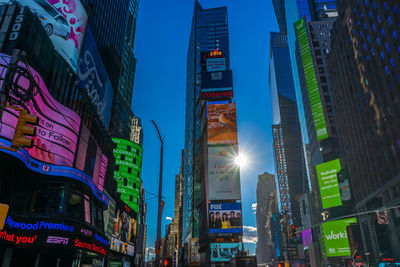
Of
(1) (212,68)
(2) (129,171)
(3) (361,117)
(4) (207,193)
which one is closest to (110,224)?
(2) (129,171)

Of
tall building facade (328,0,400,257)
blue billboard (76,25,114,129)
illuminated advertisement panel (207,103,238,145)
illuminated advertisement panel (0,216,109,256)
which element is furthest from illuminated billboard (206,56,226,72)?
illuminated advertisement panel (0,216,109,256)

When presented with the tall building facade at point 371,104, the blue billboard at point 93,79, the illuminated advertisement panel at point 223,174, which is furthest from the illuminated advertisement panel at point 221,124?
the blue billboard at point 93,79

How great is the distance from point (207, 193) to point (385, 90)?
1908 inches

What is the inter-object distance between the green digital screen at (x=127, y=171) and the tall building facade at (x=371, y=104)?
2167 inches

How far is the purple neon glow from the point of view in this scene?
24.5 m

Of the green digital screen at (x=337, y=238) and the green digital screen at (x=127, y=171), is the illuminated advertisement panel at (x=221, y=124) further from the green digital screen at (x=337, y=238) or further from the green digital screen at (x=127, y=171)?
the green digital screen at (x=337, y=238)

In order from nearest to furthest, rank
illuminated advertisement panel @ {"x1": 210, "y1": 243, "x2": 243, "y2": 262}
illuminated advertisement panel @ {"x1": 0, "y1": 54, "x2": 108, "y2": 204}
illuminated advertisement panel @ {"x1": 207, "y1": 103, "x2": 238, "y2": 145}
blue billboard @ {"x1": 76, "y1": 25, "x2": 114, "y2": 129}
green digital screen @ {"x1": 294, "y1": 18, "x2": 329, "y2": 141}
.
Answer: illuminated advertisement panel @ {"x1": 0, "y1": 54, "x2": 108, "y2": 204} → blue billboard @ {"x1": 76, "y1": 25, "x2": 114, "y2": 129} → illuminated advertisement panel @ {"x1": 210, "y1": 243, "x2": 243, "y2": 262} → illuminated advertisement panel @ {"x1": 207, "y1": 103, "x2": 238, "y2": 145} → green digital screen @ {"x1": 294, "y1": 18, "x2": 329, "y2": 141}

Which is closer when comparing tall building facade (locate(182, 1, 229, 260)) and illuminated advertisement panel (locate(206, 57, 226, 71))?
illuminated advertisement panel (locate(206, 57, 226, 71))

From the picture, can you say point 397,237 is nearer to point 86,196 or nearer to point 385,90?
point 385,90

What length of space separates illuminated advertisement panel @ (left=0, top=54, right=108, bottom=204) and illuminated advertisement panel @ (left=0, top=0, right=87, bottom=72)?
30.6 feet

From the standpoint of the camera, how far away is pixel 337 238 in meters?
88.4

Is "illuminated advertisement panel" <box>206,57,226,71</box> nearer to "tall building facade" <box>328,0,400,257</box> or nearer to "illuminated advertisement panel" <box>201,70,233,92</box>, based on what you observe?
"illuminated advertisement panel" <box>201,70,233,92</box>

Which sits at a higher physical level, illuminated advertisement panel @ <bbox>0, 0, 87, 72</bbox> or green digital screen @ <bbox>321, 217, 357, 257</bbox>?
illuminated advertisement panel @ <bbox>0, 0, 87, 72</bbox>

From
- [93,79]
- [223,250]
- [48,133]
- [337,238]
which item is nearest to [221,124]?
[223,250]
